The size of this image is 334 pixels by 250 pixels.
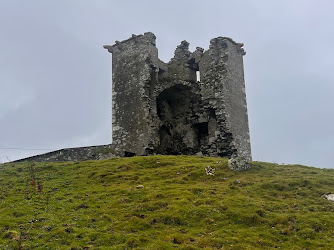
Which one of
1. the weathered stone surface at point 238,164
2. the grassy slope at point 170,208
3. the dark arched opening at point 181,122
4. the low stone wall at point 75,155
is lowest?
the grassy slope at point 170,208

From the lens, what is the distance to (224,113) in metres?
28.1

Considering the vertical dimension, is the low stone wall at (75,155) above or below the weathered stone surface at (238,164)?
above

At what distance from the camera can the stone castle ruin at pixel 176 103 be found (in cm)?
2834

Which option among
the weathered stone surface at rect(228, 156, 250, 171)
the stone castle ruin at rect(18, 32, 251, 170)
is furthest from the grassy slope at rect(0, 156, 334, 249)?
the stone castle ruin at rect(18, 32, 251, 170)

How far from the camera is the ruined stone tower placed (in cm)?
2859

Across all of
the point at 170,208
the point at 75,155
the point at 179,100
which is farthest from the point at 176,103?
the point at 170,208

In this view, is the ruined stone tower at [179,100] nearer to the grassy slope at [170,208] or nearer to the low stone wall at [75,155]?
the low stone wall at [75,155]

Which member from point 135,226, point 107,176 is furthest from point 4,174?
point 135,226

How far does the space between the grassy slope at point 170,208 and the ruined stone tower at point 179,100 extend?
23.6 ft

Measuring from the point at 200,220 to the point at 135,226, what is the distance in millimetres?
2202

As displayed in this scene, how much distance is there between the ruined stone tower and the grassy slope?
283 inches

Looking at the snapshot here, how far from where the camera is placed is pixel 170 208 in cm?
1500

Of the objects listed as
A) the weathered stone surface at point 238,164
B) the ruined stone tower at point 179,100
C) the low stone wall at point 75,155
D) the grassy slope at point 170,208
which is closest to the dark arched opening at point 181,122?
the ruined stone tower at point 179,100

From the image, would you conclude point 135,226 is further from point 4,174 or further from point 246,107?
point 246,107
